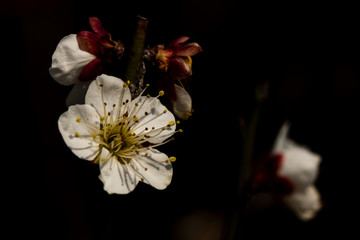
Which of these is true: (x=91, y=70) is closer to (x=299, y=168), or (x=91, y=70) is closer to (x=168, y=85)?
(x=168, y=85)

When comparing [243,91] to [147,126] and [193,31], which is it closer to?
[193,31]

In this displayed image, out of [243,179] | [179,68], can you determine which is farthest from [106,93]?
[243,179]

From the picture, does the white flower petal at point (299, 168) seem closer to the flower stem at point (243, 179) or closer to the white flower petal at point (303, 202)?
the white flower petal at point (303, 202)

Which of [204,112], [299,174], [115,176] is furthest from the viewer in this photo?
[204,112]

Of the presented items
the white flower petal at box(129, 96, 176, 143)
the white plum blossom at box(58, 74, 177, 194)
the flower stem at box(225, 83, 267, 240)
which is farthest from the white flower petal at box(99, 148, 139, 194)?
the flower stem at box(225, 83, 267, 240)

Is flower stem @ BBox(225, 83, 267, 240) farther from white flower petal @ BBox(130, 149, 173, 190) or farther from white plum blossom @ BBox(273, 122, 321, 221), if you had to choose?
white flower petal @ BBox(130, 149, 173, 190)

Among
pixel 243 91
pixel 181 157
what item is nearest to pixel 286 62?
pixel 243 91
